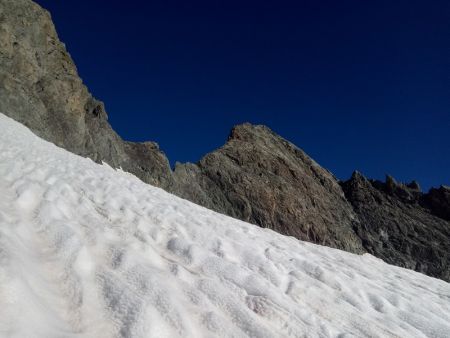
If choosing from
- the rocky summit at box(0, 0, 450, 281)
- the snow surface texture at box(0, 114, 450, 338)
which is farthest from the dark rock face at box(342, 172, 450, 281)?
the snow surface texture at box(0, 114, 450, 338)

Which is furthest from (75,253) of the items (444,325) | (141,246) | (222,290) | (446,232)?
(446,232)

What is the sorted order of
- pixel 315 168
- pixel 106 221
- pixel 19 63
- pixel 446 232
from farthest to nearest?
pixel 315 168 < pixel 446 232 < pixel 19 63 < pixel 106 221

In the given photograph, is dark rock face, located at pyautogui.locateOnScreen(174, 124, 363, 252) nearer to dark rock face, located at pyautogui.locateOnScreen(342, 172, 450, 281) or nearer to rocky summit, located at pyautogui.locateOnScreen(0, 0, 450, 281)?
rocky summit, located at pyautogui.locateOnScreen(0, 0, 450, 281)

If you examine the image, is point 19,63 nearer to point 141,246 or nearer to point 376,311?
point 141,246

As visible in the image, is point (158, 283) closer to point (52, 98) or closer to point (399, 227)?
point (52, 98)

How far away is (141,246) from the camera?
16.0ft

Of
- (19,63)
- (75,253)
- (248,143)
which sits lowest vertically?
(75,253)

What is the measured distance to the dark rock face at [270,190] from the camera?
1366 inches

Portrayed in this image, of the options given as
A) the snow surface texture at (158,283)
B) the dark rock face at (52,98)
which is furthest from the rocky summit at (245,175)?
the snow surface texture at (158,283)

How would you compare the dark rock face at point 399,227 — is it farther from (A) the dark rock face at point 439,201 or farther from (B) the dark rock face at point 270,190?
(B) the dark rock face at point 270,190

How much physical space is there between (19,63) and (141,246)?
25663mm

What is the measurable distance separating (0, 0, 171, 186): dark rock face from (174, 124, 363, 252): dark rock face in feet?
15.1

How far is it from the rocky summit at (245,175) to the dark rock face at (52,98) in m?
0.09

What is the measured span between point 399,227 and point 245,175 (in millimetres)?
18652
